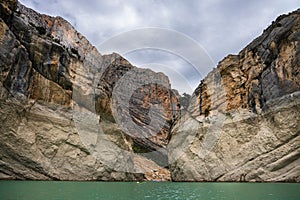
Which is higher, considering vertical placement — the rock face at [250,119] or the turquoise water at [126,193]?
the rock face at [250,119]

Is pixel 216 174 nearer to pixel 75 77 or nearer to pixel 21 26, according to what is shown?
pixel 75 77

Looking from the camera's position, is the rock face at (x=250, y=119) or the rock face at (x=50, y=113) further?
the rock face at (x=250, y=119)

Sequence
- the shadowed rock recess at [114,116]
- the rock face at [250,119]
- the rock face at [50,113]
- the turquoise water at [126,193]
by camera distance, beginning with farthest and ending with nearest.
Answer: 1. the rock face at [250,119]
2. the shadowed rock recess at [114,116]
3. the rock face at [50,113]
4. the turquoise water at [126,193]

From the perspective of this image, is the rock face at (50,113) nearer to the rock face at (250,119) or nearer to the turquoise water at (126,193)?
the turquoise water at (126,193)

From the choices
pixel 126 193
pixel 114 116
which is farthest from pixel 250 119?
pixel 126 193

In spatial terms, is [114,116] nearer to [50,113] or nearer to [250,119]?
[50,113]

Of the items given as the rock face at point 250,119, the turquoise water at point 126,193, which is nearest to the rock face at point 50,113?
the turquoise water at point 126,193
